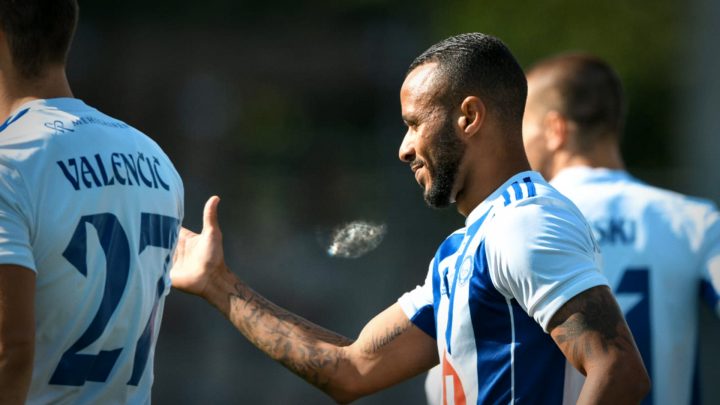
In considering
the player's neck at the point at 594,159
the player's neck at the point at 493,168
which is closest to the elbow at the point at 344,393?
the player's neck at the point at 493,168

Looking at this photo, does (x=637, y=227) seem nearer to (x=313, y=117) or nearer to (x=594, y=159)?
(x=594, y=159)

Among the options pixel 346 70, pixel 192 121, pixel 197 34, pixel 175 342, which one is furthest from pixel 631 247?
pixel 197 34

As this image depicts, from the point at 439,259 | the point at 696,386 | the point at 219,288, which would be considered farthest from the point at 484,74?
the point at 696,386

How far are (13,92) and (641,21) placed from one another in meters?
14.5

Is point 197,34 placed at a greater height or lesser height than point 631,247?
lesser

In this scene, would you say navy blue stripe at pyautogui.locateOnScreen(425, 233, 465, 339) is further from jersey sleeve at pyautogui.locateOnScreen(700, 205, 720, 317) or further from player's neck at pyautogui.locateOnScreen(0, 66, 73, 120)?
jersey sleeve at pyautogui.locateOnScreen(700, 205, 720, 317)

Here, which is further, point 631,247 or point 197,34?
point 197,34

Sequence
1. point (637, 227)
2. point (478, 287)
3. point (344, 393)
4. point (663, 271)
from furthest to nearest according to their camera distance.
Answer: point (637, 227)
point (663, 271)
point (344, 393)
point (478, 287)

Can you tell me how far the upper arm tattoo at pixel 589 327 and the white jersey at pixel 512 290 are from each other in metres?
0.02

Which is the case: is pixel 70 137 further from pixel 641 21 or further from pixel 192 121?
pixel 641 21

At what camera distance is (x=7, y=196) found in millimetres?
2889

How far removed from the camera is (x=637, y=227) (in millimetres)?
4930

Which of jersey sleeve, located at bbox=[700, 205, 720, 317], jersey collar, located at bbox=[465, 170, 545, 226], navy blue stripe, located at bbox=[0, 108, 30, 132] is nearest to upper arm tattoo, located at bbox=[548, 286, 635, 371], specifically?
jersey collar, located at bbox=[465, 170, 545, 226]

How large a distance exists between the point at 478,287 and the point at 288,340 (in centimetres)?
97
